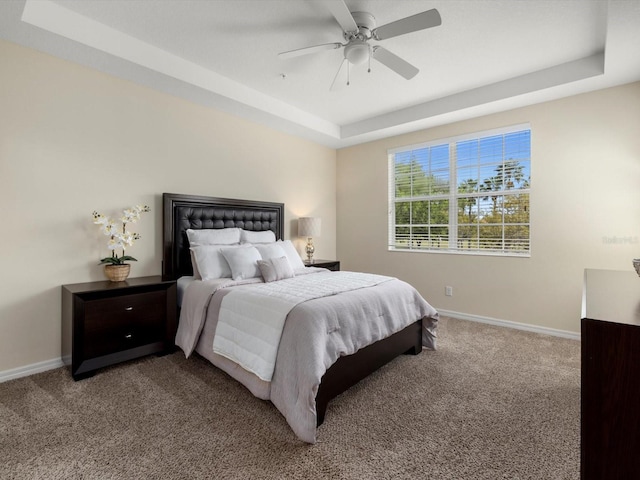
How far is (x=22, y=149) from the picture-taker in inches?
98.4

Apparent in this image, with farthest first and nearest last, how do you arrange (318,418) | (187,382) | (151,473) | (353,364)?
(187,382)
(353,364)
(318,418)
(151,473)

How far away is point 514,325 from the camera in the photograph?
374cm

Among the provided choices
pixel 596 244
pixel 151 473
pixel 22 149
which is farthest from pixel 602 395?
pixel 22 149

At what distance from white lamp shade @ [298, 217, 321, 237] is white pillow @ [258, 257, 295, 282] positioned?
1.49 meters

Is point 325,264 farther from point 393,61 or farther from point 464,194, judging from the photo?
point 393,61

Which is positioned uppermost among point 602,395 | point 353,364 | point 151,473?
point 602,395

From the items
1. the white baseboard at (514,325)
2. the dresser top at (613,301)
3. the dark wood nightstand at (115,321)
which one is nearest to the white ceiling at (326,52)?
the dresser top at (613,301)

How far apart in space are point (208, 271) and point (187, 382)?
992mm

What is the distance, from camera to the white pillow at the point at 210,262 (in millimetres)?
3020

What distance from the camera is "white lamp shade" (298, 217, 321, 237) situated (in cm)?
459

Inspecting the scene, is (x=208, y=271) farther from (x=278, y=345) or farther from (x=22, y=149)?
(x=22, y=149)

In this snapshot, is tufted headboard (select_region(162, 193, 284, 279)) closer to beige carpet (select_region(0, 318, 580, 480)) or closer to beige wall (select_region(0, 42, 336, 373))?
beige wall (select_region(0, 42, 336, 373))

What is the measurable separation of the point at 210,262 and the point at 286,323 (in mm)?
1399

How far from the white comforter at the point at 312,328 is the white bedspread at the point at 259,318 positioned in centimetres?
6
